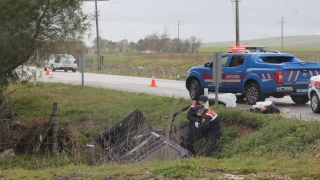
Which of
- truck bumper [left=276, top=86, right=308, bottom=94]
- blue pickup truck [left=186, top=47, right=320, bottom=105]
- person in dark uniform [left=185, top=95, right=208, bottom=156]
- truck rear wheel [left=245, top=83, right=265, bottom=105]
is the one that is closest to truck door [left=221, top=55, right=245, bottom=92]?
blue pickup truck [left=186, top=47, right=320, bottom=105]

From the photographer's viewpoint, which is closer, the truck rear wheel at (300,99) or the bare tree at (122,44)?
the truck rear wheel at (300,99)

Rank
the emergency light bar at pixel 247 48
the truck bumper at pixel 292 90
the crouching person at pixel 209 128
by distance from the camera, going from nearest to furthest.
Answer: the crouching person at pixel 209 128 → the truck bumper at pixel 292 90 → the emergency light bar at pixel 247 48

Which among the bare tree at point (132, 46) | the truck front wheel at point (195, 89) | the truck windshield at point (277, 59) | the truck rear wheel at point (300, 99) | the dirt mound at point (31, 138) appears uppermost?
the bare tree at point (132, 46)

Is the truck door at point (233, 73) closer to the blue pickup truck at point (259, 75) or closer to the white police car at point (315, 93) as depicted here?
the blue pickup truck at point (259, 75)

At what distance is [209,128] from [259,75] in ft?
18.4

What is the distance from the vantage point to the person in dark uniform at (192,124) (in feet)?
38.2

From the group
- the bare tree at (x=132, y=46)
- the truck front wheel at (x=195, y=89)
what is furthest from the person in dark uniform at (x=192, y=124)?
the bare tree at (x=132, y=46)

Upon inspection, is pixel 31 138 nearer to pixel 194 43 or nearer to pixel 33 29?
pixel 33 29

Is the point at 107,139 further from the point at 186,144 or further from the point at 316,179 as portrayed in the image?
the point at 316,179

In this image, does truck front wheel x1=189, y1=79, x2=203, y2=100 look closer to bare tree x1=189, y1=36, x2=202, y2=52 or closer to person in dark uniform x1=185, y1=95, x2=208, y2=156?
person in dark uniform x1=185, y1=95, x2=208, y2=156

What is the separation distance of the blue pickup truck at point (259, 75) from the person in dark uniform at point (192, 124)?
521 centimetres

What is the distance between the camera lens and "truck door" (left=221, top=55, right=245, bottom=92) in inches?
696

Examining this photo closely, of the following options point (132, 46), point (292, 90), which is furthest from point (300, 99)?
point (132, 46)

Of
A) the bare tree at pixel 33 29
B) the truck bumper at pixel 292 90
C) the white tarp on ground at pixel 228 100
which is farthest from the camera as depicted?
the truck bumper at pixel 292 90
